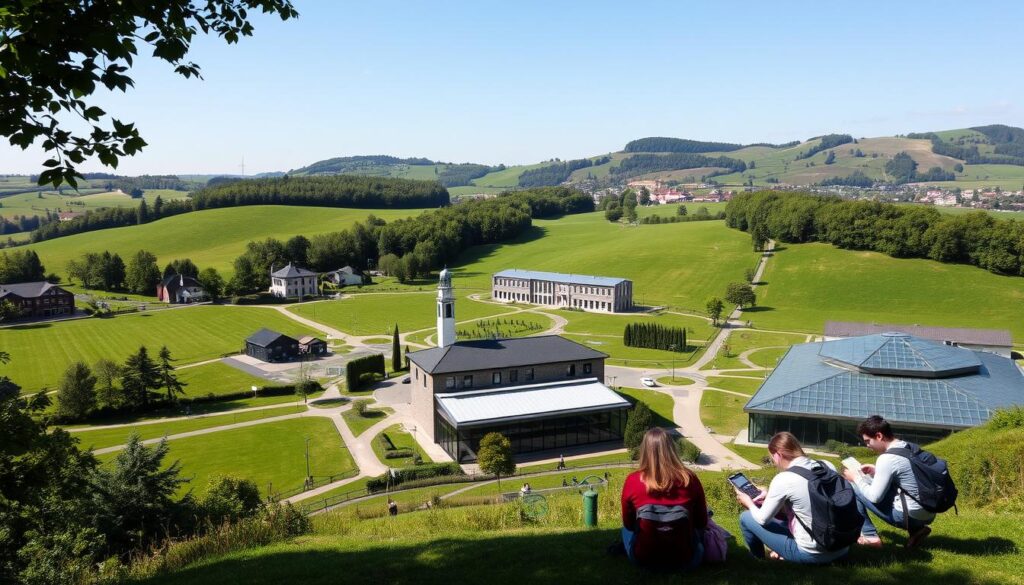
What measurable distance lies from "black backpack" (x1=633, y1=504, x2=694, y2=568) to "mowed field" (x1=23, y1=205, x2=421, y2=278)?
12072cm

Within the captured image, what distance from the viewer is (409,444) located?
137 ft

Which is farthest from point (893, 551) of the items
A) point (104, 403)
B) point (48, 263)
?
point (48, 263)

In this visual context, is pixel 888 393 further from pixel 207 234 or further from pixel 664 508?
pixel 207 234

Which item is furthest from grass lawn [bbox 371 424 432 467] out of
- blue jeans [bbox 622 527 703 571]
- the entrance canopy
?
blue jeans [bbox 622 527 703 571]

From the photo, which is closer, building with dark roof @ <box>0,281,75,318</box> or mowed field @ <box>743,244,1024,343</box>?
mowed field @ <box>743,244,1024,343</box>

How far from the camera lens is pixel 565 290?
9706 cm

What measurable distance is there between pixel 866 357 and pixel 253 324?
232 feet

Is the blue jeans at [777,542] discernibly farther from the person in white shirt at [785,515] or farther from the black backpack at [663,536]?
the black backpack at [663,536]

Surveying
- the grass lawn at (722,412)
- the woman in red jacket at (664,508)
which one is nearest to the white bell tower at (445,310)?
the grass lawn at (722,412)

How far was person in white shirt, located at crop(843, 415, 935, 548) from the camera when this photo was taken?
915 centimetres

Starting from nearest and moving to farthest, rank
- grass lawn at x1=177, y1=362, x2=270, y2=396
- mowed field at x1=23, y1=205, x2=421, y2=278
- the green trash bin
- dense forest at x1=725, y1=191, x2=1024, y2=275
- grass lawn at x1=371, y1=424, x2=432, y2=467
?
1. the green trash bin
2. grass lawn at x1=371, y1=424, x2=432, y2=467
3. grass lawn at x1=177, y1=362, x2=270, y2=396
4. dense forest at x1=725, y1=191, x2=1024, y2=275
5. mowed field at x1=23, y1=205, x2=421, y2=278

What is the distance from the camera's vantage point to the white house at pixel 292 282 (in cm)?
10625

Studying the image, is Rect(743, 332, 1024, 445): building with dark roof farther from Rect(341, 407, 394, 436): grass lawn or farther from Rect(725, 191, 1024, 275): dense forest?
Rect(725, 191, 1024, 275): dense forest

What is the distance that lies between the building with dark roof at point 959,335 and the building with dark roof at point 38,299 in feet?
324
